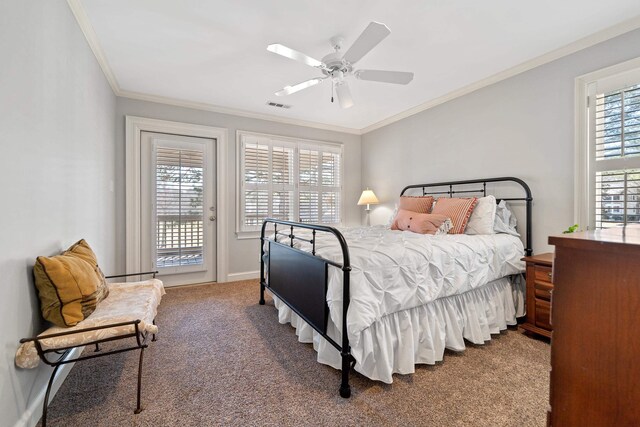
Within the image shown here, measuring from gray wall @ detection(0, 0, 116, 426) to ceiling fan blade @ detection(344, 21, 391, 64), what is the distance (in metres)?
1.77

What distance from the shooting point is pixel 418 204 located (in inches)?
131

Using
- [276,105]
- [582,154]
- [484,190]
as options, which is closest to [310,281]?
[484,190]

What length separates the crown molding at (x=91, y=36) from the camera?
6.30ft

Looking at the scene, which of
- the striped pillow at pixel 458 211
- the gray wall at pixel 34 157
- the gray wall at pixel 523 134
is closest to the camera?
the gray wall at pixel 34 157

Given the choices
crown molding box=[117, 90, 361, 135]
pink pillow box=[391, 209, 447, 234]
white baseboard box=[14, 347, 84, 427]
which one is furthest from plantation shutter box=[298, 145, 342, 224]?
white baseboard box=[14, 347, 84, 427]

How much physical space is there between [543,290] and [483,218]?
0.81m

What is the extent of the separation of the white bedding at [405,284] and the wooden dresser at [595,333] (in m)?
0.96

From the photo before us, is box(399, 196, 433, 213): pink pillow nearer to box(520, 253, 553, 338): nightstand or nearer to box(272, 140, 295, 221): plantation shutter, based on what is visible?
box(520, 253, 553, 338): nightstand

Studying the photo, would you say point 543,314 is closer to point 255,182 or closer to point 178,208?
point 255,182

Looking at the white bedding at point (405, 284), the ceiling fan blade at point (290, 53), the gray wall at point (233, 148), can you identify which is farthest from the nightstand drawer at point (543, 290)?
the gray wall at point (233, 148)

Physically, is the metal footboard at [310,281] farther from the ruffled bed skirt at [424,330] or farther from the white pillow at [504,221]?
the white pillow at [504,221]

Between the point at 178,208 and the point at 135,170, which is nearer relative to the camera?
the point at 135,170

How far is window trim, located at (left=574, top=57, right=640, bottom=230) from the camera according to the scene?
7.64 feet

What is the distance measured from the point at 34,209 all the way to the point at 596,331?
2278mm
